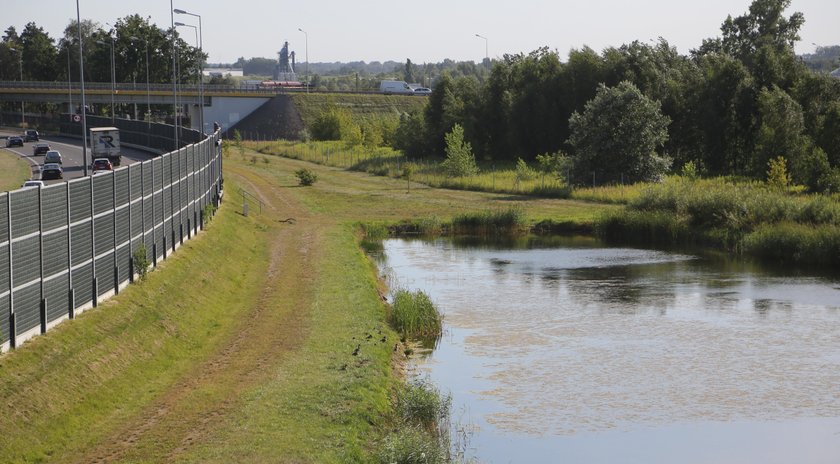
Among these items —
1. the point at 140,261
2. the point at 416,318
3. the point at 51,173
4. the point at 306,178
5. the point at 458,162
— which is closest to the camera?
the point at 140,261

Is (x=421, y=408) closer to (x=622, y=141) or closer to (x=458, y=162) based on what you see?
(x=622, y=141)

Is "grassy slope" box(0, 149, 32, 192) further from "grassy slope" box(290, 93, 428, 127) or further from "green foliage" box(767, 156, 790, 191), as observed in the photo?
"grassy slope" box(290, 93, 428, 127)

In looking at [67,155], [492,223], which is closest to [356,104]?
[67,155]

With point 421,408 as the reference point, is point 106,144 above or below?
above

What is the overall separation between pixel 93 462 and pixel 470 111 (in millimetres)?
105732

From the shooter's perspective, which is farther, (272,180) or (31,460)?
(272,180)

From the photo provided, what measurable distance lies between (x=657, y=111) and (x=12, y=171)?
1962 inches

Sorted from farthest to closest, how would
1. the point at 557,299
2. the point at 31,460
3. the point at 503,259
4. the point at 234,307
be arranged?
the point at 503,259 < the point at 557,299 < the point at 234,307 < the point at 31,460

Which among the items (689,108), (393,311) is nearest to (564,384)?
(393,311)

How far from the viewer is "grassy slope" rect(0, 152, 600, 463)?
22.8 m

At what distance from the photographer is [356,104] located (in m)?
189

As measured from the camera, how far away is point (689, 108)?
341 feet

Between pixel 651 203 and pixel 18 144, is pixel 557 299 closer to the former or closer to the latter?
pixel 651 203

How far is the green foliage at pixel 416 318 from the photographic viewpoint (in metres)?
39.5
